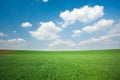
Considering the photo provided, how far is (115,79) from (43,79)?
4.83 m

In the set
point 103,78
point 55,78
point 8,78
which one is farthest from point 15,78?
point 103,78

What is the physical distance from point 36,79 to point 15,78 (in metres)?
1.54

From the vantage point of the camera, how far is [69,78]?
10.2 metres

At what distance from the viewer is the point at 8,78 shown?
10.2 m

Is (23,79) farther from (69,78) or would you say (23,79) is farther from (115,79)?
(115,79)

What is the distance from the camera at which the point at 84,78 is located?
1016cm

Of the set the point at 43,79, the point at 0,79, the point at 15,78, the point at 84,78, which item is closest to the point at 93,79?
the point at 84,78

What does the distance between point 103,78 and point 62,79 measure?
2.87m

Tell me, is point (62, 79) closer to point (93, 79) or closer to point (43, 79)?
point (43, 79)

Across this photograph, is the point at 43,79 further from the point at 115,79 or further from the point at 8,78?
the point at 115,79

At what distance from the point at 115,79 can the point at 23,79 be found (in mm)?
6180

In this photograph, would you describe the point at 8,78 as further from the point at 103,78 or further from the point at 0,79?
the point at 103,78

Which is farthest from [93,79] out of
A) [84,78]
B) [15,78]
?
[15,78]

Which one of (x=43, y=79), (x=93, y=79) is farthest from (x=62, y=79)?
(x=93, y=79)
